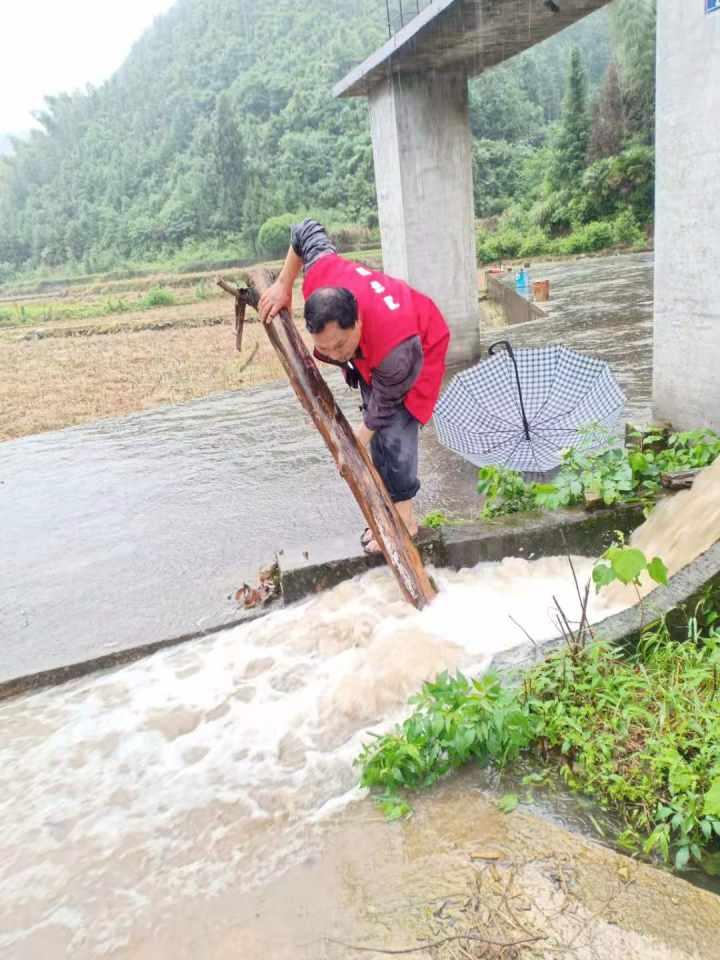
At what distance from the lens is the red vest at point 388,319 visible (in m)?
3.37

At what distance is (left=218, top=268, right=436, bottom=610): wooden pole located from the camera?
3652mm

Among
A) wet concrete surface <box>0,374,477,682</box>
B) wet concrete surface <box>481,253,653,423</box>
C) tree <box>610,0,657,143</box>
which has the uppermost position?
tree <box>610,0,657,143</box>

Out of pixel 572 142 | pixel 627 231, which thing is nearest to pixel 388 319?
pixel 627 231

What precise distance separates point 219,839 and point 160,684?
1209 millimetres

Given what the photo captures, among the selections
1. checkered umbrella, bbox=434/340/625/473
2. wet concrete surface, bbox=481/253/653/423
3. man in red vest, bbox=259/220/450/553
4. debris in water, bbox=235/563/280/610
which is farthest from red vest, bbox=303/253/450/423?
wet concrete surface, bbox=481/253/653/423

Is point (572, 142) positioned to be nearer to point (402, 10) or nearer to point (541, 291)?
point (541, 291)

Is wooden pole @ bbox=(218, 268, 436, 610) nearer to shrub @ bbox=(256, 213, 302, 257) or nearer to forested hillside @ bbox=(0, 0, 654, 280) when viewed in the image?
forested hillside @ bbox=(0, 0, 654, 280)

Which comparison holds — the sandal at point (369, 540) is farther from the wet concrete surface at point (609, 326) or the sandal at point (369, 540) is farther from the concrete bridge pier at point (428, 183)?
the concrete bridge pier at point (428, 183)

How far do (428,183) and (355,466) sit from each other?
6.33 metres

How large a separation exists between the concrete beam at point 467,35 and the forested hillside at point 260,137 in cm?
1803

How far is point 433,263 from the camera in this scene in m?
9.21

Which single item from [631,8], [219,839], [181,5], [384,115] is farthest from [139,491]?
[181,5]

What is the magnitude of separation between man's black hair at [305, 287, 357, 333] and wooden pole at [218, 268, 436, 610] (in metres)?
0.57

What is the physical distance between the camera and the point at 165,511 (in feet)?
19.4
